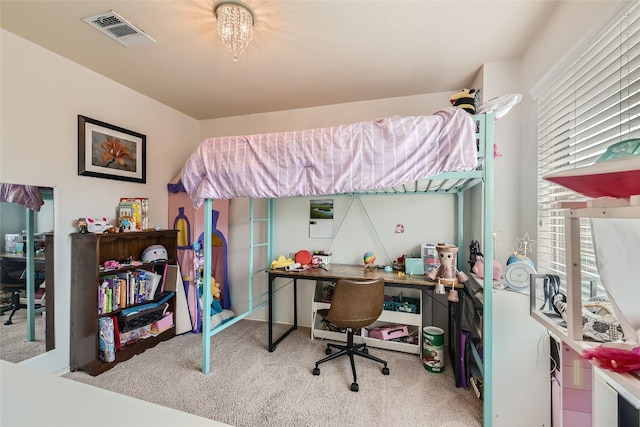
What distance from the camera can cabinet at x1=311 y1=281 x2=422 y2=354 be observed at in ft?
8.30

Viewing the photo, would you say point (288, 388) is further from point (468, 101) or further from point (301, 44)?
point (301, 44)

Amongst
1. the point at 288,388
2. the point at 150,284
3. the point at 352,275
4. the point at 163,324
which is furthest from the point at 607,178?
the point at 163,324

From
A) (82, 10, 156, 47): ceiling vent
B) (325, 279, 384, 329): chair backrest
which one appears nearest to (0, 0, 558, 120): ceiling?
(82, 10, 156, 47): ceiling vent

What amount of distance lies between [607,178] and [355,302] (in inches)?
66.2

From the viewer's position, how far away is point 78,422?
554 mm

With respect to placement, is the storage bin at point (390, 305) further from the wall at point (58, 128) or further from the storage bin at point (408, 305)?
the wall at point (58, 128)

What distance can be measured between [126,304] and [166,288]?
44 cm

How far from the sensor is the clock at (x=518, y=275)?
64.8 inches

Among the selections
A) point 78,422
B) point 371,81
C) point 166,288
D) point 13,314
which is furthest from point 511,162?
point 13,314

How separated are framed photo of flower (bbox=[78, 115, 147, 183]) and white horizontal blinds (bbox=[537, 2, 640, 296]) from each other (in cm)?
355

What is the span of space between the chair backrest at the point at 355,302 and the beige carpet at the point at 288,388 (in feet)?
1.59

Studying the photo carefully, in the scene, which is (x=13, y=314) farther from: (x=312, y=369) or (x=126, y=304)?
(x=312, y=369)

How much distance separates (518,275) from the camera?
1.66 metres

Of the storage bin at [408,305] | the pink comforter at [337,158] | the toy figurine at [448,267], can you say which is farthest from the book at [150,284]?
the toy figurine at [448,267]
